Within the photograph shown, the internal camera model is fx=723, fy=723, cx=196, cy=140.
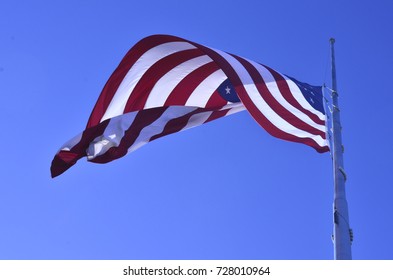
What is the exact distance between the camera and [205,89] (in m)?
14.4

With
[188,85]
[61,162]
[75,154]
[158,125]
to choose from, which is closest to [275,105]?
[188,85]

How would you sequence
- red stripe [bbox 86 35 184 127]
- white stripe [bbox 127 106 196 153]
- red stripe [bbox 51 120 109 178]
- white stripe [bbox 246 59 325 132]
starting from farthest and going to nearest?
white stripe [bbox 127 106 196 153], red stripe [bbox 86 35 184 127], red stripe [bbox 51 120 109 178], white stripe [bbox 246 59 325 132]

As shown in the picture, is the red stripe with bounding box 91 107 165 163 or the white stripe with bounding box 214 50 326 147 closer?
the white stripe with bounding box 214 50 326 147

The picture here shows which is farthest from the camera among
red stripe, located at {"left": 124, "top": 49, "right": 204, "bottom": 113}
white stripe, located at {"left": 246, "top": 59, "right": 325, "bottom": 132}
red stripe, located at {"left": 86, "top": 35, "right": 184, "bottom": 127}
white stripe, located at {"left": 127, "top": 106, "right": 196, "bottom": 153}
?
red stripe, located at {"left": 124, "top": 49, "right": 204, "bottom": 113}

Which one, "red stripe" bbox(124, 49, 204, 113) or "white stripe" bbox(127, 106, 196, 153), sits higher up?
"red stripe" bbox(124, 49, 204, 113)

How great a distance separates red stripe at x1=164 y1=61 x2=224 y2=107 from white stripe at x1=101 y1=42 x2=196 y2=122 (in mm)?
550

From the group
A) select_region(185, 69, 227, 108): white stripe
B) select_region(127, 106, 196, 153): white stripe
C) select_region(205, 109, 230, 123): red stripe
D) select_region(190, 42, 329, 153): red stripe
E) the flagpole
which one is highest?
select_region(185, 69, 227, 108): white stripe

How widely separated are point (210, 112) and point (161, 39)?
5.75 feet

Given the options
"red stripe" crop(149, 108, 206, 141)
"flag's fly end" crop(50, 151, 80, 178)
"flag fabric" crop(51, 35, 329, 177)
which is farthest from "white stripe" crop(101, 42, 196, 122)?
"flag's fly end" crop(50, 151, 80, 178)

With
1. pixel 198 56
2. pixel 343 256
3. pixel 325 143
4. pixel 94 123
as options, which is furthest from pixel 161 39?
pixel 343 256

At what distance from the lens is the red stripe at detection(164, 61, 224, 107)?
14336 millimetres

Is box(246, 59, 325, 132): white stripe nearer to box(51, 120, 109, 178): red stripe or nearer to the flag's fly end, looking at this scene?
box(51, 120, 109, 178): red stripe
